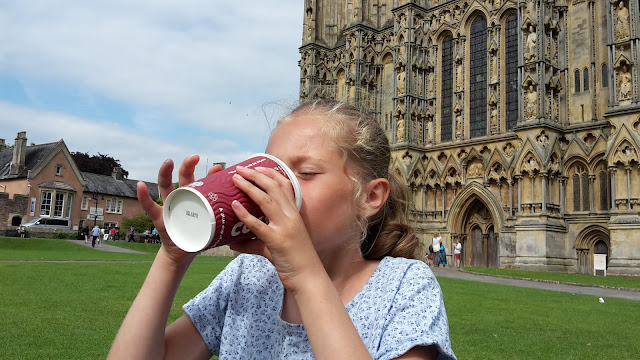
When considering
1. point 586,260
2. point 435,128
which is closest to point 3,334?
Answer: point 586,260

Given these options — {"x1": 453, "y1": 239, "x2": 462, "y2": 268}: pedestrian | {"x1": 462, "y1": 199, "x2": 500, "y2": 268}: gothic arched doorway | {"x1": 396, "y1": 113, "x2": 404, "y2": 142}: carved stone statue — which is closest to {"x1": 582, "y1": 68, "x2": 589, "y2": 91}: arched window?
{"x1": 462, "y1": 199, "x2": 500, "y2": 268}: gothic arched doorway

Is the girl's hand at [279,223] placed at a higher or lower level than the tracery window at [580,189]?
lower

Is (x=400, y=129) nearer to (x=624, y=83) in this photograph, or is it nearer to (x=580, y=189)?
(x=580, y=189)

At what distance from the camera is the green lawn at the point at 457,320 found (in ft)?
18.6

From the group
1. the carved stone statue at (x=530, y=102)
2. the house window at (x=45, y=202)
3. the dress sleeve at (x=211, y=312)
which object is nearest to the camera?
the dress sleeve at (x=211, y=312)

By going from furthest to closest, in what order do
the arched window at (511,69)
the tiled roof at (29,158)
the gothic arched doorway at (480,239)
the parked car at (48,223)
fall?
the tiled roof at (29,158) < the parked car at (48,223) < the gothic arched doorway at (480,239) < the arched window at (511,69)

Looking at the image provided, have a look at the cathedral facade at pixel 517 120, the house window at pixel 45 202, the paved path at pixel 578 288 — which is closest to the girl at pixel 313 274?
the paved path at pixel 578 288

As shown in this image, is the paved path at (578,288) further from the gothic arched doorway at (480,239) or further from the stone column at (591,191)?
the gothic arched doorway at (480,239)

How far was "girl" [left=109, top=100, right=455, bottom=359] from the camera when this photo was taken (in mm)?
1408

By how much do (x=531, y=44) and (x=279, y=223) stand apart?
2792 cm

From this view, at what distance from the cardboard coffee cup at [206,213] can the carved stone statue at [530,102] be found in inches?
1058

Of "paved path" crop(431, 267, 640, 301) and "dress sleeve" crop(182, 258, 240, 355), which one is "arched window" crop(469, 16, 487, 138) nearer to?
"paved path" crop(431, 267, 640, 301)

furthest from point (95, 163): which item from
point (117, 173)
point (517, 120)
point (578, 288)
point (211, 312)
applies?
point (211, 312)

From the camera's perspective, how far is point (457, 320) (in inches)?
320
